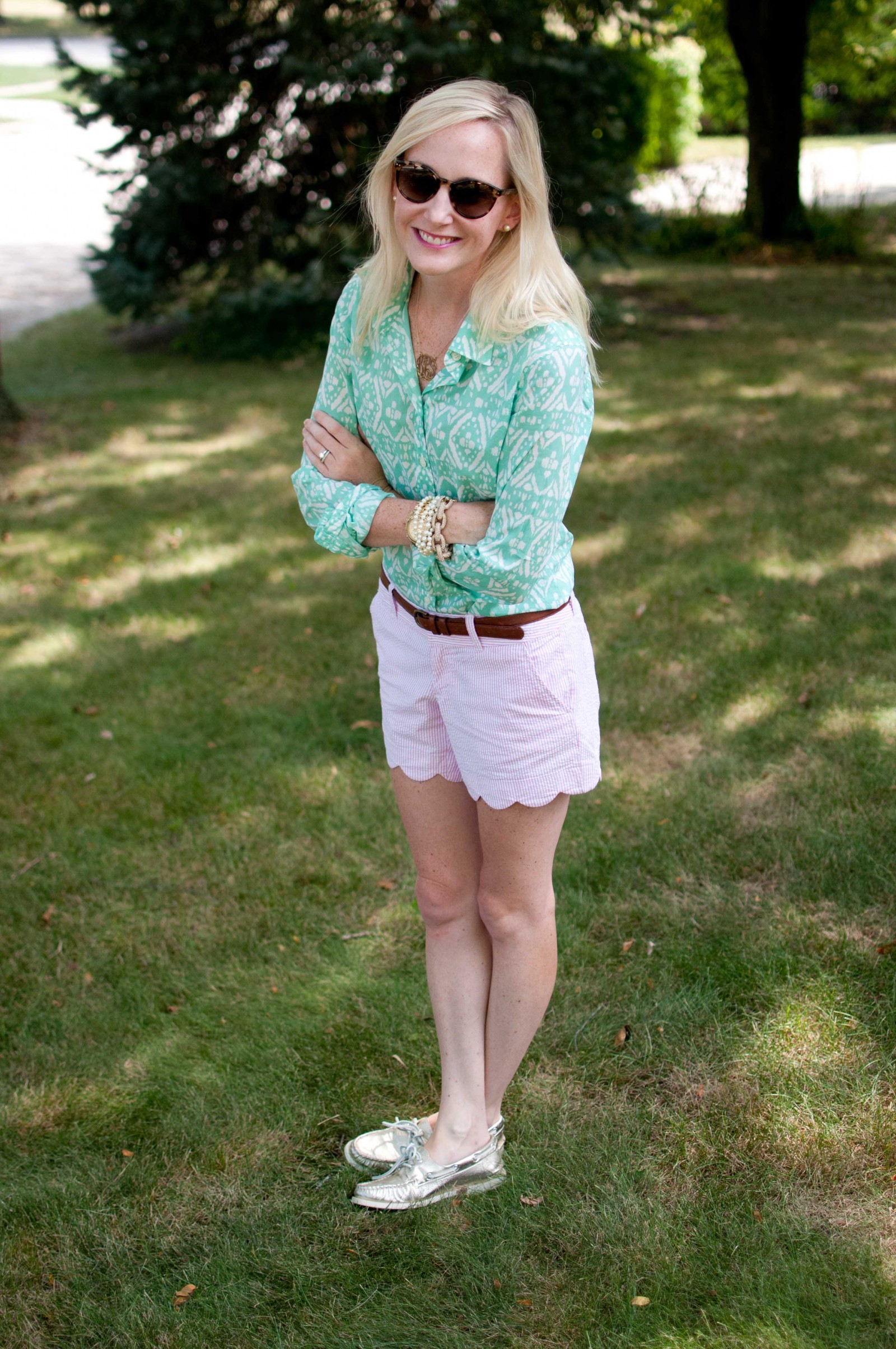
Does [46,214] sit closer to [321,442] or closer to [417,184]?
[321,442]

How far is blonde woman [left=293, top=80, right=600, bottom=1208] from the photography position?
193cm

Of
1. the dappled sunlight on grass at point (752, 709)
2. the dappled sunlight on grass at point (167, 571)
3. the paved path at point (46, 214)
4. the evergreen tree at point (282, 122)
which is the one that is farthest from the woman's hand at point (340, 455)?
the paved path at point (46, 214)

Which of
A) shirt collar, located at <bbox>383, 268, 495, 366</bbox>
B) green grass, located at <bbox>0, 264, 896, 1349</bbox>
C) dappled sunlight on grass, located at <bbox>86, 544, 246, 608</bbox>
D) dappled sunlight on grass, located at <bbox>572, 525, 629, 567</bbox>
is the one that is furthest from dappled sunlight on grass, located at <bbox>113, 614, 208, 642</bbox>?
shirt collar, located at <bbox>383, 268, 495, 366</bbox>

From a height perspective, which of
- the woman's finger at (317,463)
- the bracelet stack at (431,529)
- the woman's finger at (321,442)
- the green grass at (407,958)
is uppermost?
the woman's finger at (321,442)

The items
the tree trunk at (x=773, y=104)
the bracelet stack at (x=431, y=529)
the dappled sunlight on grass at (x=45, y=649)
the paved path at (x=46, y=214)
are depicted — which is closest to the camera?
the bracelet stack at (x=431, y=529)

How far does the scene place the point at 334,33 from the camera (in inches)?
Result: 343

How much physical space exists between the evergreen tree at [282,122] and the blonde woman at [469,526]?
6588mm

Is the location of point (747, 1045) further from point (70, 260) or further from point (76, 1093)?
point (70, 260)

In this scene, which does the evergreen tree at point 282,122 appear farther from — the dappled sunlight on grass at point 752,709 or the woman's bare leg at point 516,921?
the woman's bare leg at point 516,921

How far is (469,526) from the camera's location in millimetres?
2004

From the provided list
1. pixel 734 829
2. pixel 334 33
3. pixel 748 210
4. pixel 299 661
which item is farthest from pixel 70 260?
pixel 734 829

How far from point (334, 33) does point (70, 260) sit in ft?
24.8

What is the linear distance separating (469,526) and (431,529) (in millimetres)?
69

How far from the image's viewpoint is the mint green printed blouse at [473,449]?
190 cm
